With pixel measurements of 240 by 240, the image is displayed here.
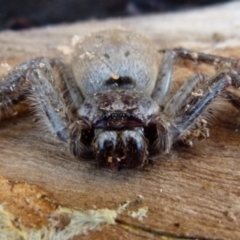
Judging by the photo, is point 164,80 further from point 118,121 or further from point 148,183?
point 148,183

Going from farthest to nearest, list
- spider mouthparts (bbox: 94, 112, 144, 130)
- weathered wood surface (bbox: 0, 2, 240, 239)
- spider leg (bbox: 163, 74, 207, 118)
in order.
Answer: spider leg (bbox: 163, 74, 207, 118) → spider mouthparts (bbox: 94, 112, 144, 130) → weathered wood surface (bbox: 0, 2, 240, 239)

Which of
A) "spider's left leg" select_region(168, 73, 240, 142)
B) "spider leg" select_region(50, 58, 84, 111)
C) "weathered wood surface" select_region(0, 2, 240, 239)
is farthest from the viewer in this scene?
"spider leg" select_region(50, 58, 84, 111)

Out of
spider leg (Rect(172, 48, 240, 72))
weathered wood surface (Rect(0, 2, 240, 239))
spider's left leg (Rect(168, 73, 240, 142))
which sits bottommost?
weathered wood surface (Rect(0, 2, 240, 239))

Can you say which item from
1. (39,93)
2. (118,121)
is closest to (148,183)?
(118,121)

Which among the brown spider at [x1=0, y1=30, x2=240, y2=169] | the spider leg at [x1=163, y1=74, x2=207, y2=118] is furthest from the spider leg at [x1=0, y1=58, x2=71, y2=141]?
the spider leg at [x1=163, y1=74, x2=207, y2=118]

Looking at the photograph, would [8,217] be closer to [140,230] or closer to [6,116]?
[140,230]

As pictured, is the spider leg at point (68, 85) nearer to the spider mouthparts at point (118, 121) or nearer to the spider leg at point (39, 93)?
the spider leg at point (39, 93)

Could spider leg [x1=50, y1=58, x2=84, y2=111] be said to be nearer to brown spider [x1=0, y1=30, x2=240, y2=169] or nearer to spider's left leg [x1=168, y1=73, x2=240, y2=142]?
brown spider [x1=0, y1=30, x2=240, y2=169]
